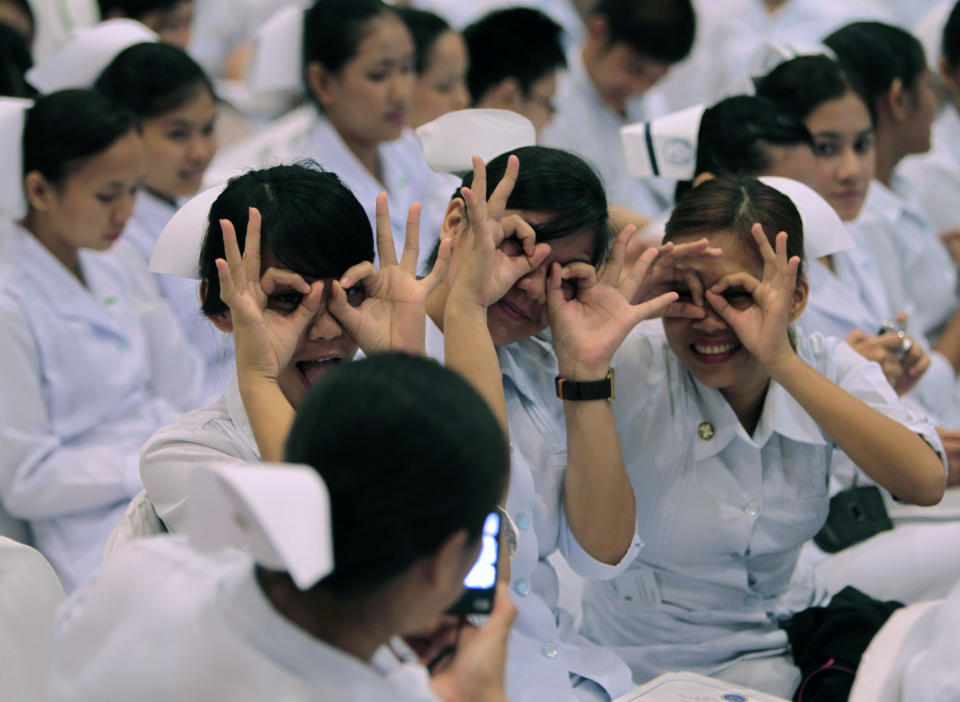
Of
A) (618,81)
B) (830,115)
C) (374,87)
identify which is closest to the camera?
(830,115)

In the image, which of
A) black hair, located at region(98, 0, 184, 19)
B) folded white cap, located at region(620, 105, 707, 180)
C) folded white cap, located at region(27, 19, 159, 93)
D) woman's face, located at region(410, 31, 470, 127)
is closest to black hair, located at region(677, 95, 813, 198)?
folded white cap, located at region(620, 105, 707, 180)

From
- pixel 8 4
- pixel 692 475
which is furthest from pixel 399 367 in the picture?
pixel 8 4

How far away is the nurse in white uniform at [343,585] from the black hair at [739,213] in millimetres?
777

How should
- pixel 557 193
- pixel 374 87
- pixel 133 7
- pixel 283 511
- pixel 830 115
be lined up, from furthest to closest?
pixel 133 7 < pixel 374 87 < pixel 830 115 < pixel 557 193 < pixel 283 511

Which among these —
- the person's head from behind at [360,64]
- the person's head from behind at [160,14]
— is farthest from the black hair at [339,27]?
the person's head from behind at [160,14]

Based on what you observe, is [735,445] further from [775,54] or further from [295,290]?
[775,54]

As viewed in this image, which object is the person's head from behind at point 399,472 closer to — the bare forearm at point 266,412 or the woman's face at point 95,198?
the bare forearm at point 266,412

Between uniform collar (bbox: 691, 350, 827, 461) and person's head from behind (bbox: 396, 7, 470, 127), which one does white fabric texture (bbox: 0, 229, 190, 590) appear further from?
person's head from behind (bbox: 396, 7, 470, 127)

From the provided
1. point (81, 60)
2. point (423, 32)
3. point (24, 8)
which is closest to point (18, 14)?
point (24, 8)

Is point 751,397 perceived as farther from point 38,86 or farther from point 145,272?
point 38,86

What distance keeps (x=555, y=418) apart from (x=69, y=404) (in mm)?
1052

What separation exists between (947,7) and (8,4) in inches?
114

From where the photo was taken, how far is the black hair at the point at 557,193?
1.50m

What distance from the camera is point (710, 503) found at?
5.21 ft
